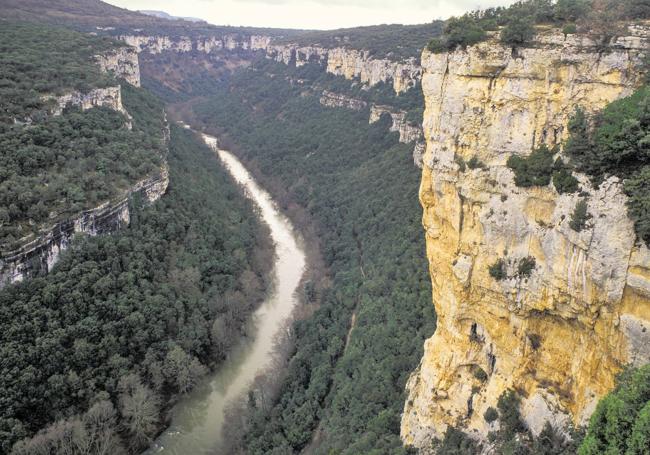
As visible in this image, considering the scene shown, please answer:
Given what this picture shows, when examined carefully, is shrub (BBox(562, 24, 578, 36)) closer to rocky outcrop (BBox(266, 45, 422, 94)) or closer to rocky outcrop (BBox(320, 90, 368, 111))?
rocky outcrop (BBox(266, 45, 422, 94))

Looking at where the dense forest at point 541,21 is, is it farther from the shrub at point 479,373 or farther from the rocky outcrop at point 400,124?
the rocky outcrop at point 400,124

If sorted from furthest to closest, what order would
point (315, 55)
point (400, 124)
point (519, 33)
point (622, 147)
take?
point (315, 55) < point (400, 124) < point (519, 33) < point (622, 147)

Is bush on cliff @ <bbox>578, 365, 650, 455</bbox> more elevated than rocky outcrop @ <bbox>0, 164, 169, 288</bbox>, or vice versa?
bush on cliff @ <bbox>578, 365, 650, 455</bbox>

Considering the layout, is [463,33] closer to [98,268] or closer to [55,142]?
[98,268]

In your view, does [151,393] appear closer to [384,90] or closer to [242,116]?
[384,90]

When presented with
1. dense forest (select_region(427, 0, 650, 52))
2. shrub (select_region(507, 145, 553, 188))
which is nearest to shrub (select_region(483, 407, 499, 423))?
shrub (select_region(507, 145, 553, 188))

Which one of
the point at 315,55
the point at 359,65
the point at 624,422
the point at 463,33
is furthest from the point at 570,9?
the point at 315,55

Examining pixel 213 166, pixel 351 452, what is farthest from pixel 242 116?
pixel 351 452
